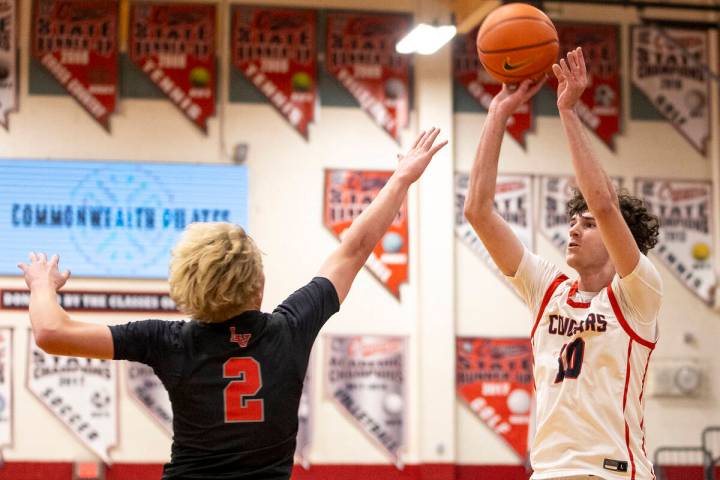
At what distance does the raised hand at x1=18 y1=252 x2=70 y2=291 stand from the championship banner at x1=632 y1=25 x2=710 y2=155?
28.4ft

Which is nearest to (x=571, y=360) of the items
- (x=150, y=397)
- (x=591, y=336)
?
(x=591, y=336)

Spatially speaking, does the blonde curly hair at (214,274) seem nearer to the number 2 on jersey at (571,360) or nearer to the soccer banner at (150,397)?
the number 2 on jersey at (571,360)

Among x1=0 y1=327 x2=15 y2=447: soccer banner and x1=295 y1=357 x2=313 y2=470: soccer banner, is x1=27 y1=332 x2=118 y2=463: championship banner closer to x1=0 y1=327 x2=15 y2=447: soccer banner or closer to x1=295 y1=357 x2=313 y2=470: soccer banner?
x1=0 y1=327 x2=15 y2=447: soccer banner

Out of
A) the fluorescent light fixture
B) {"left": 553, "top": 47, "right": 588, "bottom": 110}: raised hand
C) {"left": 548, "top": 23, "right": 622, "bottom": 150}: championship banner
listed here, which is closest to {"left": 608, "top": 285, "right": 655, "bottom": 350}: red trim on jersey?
{"left": 553, "top": 47, "right": 588, "bottom": 110}: raised hand

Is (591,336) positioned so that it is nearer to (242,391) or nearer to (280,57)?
(242,391)

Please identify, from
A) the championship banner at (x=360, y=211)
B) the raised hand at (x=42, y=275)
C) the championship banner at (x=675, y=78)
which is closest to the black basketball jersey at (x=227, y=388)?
the raised hand at (x=42, y=275)

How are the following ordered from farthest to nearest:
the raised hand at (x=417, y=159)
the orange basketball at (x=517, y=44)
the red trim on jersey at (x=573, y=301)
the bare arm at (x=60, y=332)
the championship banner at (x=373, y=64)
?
the championship banner at (x=373, y=64) < the orange basketball at (x=517, y=44) < the red trim on jersey at (x=573, y=301) < the raised hand at (x=417, y=159) < the bare arm at (x=60, y=332)

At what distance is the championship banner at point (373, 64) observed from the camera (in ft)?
32.4

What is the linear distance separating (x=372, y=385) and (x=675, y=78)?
4.70 m

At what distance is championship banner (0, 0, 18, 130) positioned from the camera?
30.8 ft

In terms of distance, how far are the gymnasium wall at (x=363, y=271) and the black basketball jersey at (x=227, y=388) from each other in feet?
Answer: 21.9

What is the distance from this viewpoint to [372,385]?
377 inches

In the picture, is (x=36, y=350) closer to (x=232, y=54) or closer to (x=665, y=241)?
(x=232, y=54)

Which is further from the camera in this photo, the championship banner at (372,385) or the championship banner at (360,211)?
the championship banner at (360,211)
